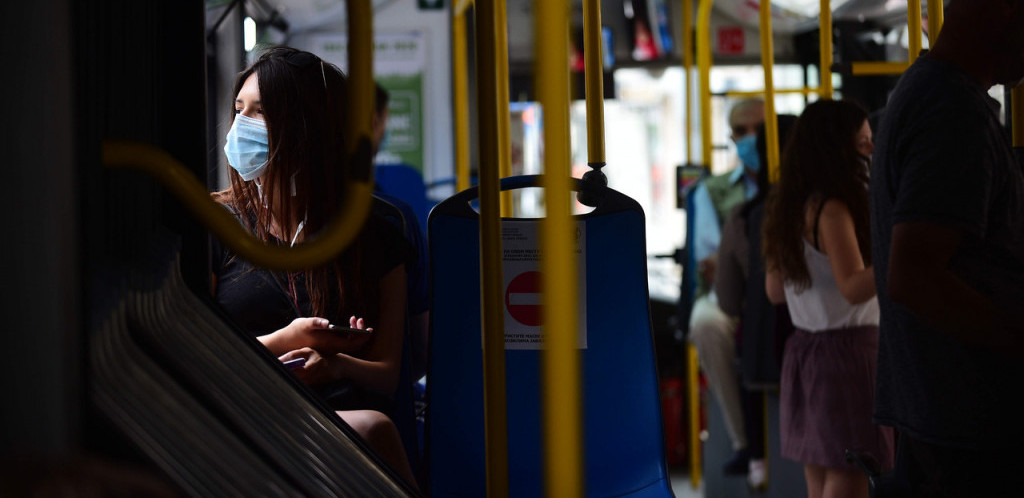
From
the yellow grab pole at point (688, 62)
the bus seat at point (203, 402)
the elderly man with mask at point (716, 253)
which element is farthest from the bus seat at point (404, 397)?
the yellow grab pole at point (688, 62)

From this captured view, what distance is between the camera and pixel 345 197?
105 cm

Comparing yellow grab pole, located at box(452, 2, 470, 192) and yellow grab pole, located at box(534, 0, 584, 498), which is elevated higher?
yellow grab pole, located at box(452, 2, 470, 192)

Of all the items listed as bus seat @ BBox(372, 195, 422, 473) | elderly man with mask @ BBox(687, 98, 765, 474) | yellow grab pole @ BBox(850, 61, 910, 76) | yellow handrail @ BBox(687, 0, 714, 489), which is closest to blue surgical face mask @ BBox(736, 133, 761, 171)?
elderly man with mask @ BBox(687, 98, 765, 474)

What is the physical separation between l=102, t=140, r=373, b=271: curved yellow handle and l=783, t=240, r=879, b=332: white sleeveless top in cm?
184

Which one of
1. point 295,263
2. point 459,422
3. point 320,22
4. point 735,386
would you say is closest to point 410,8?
point 320,22

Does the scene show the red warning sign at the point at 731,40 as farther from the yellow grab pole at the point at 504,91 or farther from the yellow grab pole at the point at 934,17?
the yellow grab pole at the point at 934,17

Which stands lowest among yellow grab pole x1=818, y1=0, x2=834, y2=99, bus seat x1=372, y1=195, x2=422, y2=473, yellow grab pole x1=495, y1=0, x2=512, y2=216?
bus seat x1=372, y1=195, x2=422, y2=473

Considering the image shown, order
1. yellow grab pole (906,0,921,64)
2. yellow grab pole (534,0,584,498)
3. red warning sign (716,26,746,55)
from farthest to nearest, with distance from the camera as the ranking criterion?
1. red warning sign (716,26,746,55)
2. yellow grab pole (906,0,921,64)
3. yellow grab pole (534,0,584,498)

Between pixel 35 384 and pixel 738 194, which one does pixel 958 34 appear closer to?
pixel 35 384

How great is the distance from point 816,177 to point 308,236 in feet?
4.42

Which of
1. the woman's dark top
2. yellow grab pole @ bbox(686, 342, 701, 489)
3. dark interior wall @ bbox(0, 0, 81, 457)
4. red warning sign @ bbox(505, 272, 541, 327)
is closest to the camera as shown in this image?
dark interior wall @ bbox(0, 0, 81, 457)

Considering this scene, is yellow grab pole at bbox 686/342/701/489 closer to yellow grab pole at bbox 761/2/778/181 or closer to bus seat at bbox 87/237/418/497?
yellow grab pole at bbox 761/2/778/181

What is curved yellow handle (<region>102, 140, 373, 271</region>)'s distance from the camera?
1019 millimetres

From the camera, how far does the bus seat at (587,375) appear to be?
1.78 meters
